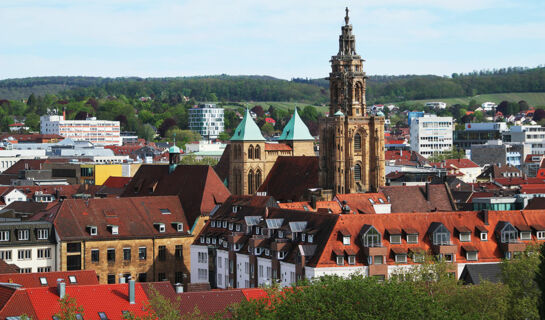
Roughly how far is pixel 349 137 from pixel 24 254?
4371cm

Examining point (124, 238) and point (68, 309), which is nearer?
point (68, 309)

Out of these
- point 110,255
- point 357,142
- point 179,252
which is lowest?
point 179,252

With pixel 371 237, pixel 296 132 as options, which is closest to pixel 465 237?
pixel 371 237

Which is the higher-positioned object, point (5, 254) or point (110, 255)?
point (5, 254)

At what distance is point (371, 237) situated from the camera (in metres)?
90.6

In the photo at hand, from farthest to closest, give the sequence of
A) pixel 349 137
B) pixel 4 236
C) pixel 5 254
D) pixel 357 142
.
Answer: pixel 357 142 < pixel 349 137 < pixel 4 236 < pixel 5 254

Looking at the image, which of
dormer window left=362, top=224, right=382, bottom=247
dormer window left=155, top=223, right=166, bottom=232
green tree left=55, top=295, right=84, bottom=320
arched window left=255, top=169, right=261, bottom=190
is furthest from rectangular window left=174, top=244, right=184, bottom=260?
green tree left=55, top=295, right=84, bottom=320

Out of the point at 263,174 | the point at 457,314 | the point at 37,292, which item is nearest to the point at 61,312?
the point at 37,292

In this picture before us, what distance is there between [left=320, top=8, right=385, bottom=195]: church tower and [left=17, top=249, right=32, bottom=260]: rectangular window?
4018cm

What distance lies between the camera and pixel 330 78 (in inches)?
5561

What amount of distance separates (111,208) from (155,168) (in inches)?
941

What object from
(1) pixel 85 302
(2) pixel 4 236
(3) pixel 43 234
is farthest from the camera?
(3) pixel 43 234

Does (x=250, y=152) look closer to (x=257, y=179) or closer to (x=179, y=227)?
(x=257, y=179)

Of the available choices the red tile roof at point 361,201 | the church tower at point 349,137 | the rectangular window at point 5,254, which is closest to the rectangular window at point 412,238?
the red tile roof at point 361,201
